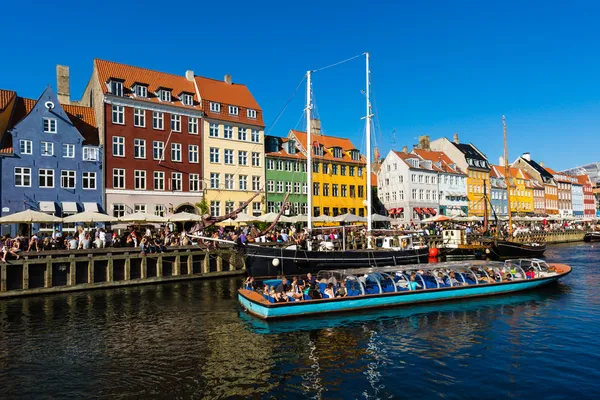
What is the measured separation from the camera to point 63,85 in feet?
163

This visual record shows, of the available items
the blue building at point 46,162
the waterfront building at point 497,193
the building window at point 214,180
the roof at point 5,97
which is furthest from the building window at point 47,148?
the waterfront building at point 497,193

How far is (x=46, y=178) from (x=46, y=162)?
1447 millimetres

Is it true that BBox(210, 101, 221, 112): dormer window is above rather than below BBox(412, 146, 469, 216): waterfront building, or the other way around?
above

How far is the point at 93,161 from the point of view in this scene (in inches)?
1735

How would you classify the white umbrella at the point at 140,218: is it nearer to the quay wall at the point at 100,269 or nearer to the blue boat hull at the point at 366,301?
the quay wall at the point at 100,269

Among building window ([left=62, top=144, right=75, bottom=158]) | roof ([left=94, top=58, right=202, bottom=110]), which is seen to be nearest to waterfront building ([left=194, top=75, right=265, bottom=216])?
roof ([left=94, top=58, right=202, bottom=110])

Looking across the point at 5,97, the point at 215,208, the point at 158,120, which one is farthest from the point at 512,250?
the point at 5,97

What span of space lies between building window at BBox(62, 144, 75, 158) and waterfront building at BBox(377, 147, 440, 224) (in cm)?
4891

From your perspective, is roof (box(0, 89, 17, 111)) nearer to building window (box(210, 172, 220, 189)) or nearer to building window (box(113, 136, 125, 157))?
building window (box(113, 136, 125, 157))

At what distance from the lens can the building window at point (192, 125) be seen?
51.2 meters

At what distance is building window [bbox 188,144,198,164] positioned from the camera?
50987 millimetres

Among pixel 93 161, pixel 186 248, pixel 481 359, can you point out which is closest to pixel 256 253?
pixel 186 248

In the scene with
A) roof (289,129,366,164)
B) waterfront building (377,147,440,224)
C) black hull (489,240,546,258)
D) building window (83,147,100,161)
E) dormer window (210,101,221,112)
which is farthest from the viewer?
waterfront building (377,147,440,224)

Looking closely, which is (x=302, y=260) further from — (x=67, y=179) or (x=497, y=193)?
(x=497, y=193)
